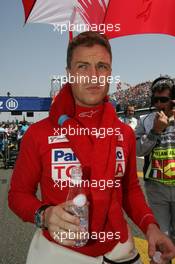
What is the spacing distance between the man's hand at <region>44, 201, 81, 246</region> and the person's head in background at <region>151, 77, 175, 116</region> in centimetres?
198

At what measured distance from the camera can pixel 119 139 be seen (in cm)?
195

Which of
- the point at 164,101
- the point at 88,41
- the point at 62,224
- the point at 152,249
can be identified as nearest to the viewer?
the point at 62,224

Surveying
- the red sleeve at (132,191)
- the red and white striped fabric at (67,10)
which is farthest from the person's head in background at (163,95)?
the red sleeve at (132,191)

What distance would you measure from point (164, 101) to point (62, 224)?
2079mm

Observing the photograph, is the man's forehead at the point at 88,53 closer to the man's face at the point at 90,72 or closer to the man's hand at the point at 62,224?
the man's face at the point at 90,72

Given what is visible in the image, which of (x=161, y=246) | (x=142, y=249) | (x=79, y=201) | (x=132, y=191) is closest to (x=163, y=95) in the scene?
(x=132, y=191)

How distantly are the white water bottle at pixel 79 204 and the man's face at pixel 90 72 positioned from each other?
40cm

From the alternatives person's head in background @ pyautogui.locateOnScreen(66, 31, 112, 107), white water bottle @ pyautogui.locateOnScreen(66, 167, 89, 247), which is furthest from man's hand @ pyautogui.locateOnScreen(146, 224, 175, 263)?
person's head in background @ pyautogui.locateOnScreen(66, 31, 112, 107)

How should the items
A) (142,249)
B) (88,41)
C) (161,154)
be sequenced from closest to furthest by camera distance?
(88,41)
(161,154)
(142,249)

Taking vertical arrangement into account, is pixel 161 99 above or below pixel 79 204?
above

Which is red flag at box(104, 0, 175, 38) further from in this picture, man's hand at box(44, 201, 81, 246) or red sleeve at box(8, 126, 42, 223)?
man's hand at box(44, 201, 81, 246)

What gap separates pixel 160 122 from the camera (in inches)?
120

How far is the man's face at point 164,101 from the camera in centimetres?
333

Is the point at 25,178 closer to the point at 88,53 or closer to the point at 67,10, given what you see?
the point at 88,53
